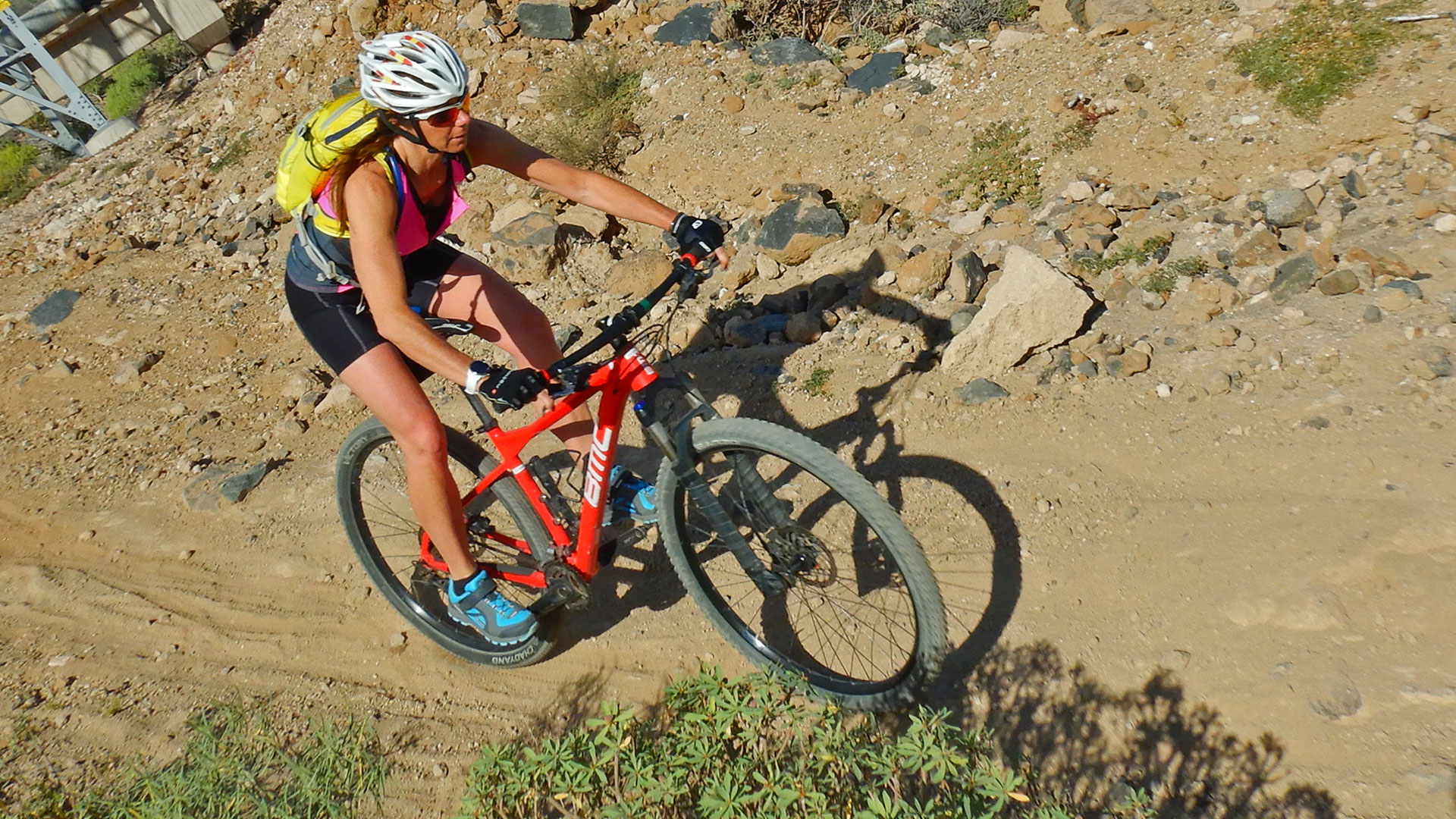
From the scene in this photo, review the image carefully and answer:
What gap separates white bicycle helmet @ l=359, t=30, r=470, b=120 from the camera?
9.84ft

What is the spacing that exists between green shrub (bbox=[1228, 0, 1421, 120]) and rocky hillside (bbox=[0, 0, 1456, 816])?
0.11 meters

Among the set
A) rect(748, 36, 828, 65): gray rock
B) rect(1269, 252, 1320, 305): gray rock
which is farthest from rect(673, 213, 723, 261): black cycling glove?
rect(748, 36, 828, 65): gray rock

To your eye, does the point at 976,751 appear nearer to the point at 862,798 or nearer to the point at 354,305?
the point at 862,798

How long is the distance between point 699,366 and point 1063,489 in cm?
238

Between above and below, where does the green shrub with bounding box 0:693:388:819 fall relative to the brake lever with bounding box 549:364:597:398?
below

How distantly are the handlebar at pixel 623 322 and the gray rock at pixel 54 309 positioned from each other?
291 inches

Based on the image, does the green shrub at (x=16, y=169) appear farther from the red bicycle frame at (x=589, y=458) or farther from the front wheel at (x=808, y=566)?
the front wheel at (x=808, y=566)

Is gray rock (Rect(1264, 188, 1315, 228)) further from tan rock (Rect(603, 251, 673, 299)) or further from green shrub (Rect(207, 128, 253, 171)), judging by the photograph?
green shrub (Rect(207, 128, 253, 171))

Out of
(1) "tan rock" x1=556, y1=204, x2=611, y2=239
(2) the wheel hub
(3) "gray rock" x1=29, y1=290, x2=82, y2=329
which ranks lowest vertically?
(3) "gray rock" x1=29, y1=290, x2=82, y2=329

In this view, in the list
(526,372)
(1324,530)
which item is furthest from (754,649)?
(1324,530)

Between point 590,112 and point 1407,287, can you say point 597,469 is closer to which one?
point 1407,287

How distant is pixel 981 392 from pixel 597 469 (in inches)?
89.9

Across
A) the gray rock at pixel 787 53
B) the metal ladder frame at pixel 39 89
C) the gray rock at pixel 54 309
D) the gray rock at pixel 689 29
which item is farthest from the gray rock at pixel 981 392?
the metal ladder frame at pixel 39 89

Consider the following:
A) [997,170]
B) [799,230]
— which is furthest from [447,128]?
[997,170]
